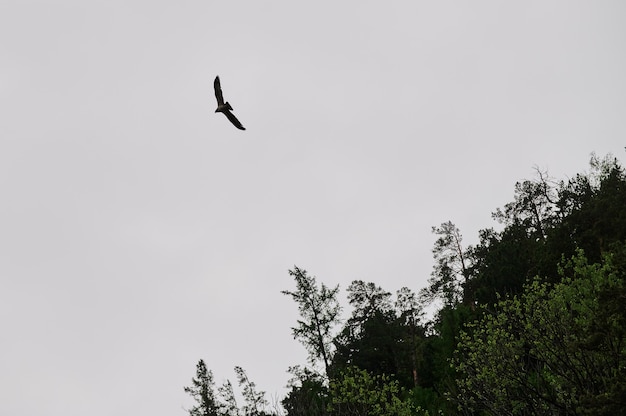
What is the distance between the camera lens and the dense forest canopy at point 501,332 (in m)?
19.6

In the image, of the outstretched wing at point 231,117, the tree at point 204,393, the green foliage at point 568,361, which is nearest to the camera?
the outstretched wing at point 231,117

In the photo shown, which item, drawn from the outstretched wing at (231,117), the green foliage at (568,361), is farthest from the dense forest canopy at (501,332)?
the outstretched wing at (231,117)

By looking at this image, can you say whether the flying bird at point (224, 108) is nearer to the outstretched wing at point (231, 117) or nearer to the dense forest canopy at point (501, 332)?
the outstretched wing at point (231, 117)

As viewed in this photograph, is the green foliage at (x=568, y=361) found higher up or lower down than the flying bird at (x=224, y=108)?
lower down

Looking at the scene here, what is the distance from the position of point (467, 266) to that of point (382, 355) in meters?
16.5

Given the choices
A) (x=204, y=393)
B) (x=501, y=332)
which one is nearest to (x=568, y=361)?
(x=501, y=332)

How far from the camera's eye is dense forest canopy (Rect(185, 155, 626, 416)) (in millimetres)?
19594

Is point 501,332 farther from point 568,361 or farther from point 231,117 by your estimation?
point 231,117

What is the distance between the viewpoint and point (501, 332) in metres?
24.7

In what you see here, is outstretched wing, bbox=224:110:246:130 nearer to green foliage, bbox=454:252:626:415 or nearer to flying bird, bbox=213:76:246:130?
flying bird, bbox=213:76:246:130

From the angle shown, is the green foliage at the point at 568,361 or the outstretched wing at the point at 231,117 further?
the green foliage at the point at 568,361

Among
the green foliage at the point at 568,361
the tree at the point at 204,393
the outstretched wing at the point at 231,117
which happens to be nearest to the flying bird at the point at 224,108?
the outstretched wing at the point at 231,117

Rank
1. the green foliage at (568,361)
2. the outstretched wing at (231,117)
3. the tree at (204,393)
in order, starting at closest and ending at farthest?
the outstretched wing at (231,117) → the green foliage at (568,361) → the tree at (204,393)

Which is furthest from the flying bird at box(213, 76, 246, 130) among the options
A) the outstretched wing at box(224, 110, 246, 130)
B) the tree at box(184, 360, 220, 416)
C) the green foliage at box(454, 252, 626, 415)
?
the tree at box(184, 360, 220, 416)
